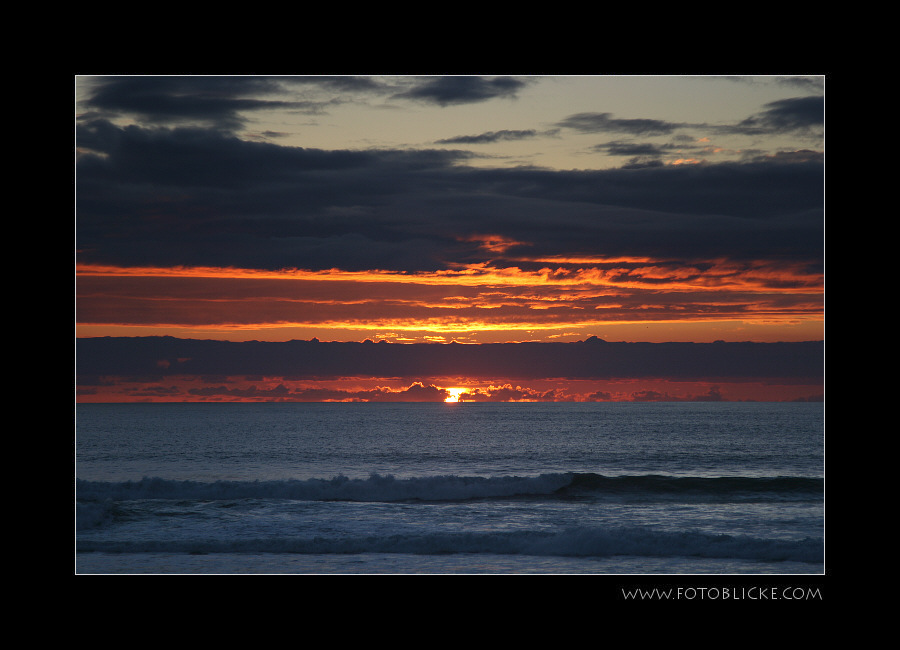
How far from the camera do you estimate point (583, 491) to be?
57.3 ft

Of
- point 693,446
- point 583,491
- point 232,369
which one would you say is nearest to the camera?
point 583,491
